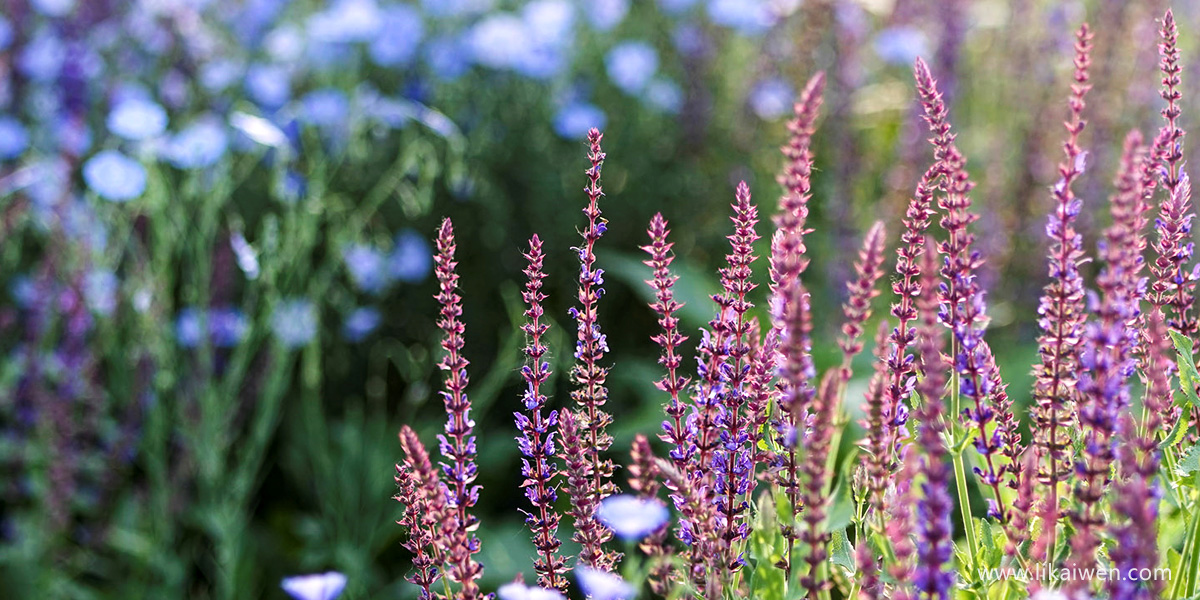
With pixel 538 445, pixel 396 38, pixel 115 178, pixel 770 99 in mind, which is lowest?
pixel 538 445

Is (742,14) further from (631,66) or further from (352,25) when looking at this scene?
(352,25)

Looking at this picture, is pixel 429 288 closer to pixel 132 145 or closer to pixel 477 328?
pixel 477 328

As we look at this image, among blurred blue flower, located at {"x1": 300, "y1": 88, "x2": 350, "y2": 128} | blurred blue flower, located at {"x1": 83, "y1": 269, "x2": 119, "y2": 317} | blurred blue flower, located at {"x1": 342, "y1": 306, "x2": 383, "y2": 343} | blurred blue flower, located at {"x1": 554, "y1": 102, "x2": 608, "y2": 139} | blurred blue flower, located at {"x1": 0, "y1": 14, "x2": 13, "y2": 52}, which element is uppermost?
blurred blue flower, located at {"x1": 0, "y1": 14, "x2": 13, "y2": 52}

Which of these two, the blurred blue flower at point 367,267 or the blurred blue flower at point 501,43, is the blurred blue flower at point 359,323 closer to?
the blurred blue flower at point 367,267

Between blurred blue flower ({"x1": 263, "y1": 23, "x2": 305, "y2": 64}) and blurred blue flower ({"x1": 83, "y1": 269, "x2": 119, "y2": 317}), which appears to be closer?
blurred blue flower ({"x1": 83, "y1": 269, "x2": 119, "y2": 317})

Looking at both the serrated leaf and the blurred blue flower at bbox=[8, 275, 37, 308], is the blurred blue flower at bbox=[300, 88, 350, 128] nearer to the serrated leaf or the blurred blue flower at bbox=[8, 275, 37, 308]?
the blurred blue flower at bbox=[8, 275, 37, 308]

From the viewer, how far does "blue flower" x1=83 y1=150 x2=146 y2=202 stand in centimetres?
246

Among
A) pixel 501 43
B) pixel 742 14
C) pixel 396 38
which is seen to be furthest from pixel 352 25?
pixel 742 14

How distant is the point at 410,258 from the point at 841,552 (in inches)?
87.8

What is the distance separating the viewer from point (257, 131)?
95.6 inches

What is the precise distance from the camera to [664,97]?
3.62 metres

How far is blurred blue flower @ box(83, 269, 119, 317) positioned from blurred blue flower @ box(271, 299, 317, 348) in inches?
14.5

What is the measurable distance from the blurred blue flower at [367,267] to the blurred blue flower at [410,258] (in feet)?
0.14

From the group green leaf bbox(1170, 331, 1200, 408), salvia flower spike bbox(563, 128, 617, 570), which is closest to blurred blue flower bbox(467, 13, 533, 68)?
salvia flower spike bbox(563, 128, 617, 570)
